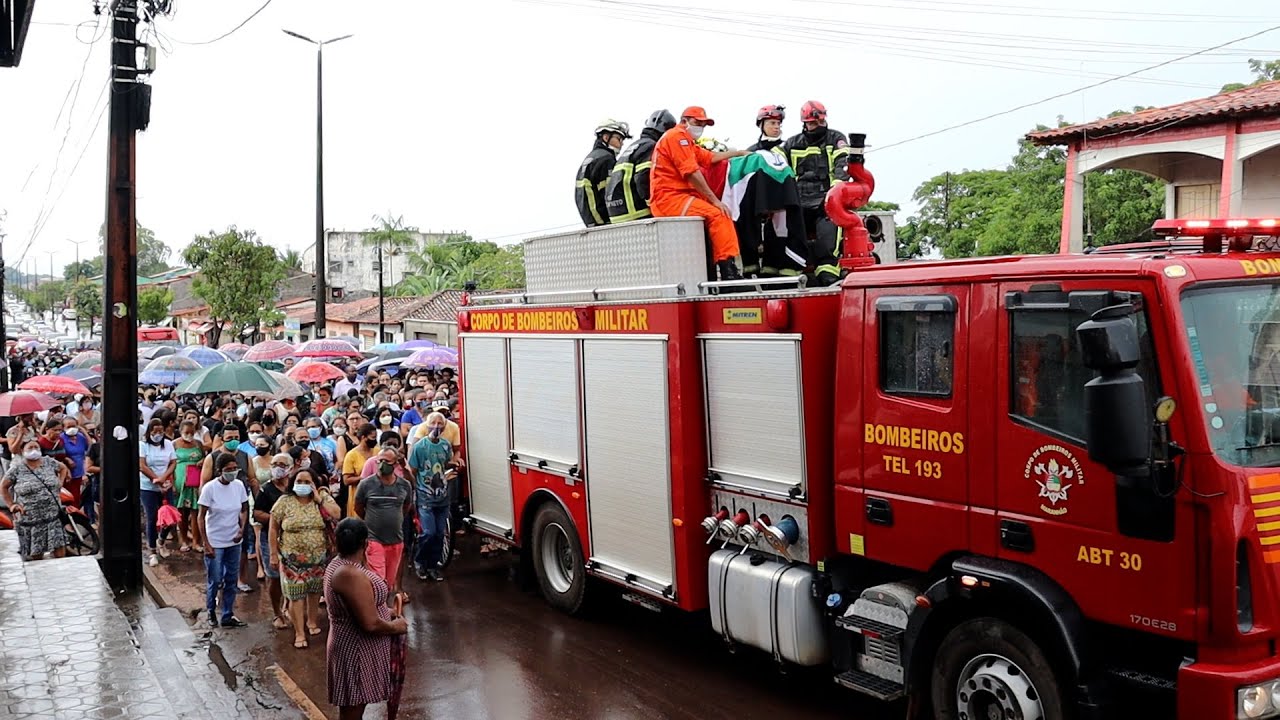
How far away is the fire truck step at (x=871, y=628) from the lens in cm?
594

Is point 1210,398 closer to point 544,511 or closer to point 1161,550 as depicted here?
point 1161,550

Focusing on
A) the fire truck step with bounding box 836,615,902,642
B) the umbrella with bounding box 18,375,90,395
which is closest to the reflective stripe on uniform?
the fire truck step with bounding box 836,615,902,642

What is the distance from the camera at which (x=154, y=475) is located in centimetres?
1225

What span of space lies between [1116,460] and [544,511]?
5.75 m

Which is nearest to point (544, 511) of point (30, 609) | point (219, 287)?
point (30, 609)

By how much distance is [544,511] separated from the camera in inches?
367

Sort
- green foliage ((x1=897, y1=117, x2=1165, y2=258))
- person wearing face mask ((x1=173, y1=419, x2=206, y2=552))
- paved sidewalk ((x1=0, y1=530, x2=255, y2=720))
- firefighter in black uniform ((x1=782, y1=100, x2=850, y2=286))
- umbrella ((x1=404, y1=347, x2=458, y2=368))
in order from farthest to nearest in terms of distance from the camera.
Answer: green foliage ((x1=897, y1=117, x2=1165, y2=258)) → umbrella ((x1=404, y1=347, x2=458, y2=368)) → person wearing face mask ((x1=173, y1=419, x2=206, y2=552)) → firefighter in black uniform ((x1=782, y1=100, x2=850, y2=286)) → paved sidewalk ((x1=0, y1=530, x2=255, y2=720))

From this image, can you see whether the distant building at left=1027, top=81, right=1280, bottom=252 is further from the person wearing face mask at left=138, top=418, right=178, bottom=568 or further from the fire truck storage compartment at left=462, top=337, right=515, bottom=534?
the person wearing face mask at left=138, top=418, right=178, bottom=568

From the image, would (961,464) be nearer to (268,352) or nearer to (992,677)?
(992,677)

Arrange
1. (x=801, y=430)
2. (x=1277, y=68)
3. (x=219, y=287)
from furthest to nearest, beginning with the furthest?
(x=219, y=287) → (x=1277, y=68) → (x=801, y=430)

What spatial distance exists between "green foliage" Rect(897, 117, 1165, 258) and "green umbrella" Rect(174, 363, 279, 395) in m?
13.3

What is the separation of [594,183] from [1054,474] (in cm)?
523

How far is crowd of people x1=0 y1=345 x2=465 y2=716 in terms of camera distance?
594 cm

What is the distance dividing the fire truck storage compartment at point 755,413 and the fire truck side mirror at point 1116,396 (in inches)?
88.6
